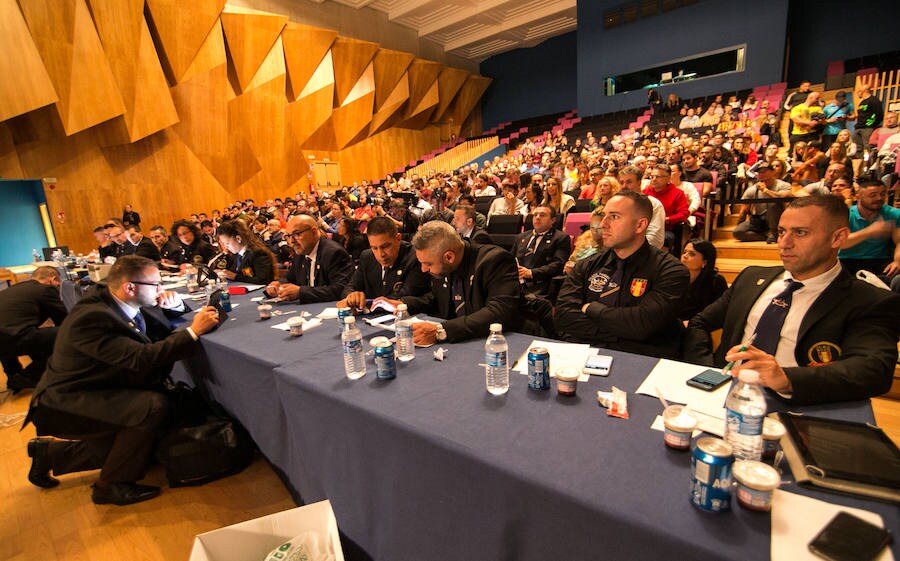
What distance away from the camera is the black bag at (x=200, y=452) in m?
2.34

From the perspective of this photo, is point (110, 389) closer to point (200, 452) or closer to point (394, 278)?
point (200, 452)

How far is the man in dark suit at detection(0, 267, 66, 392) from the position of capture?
11.7 ft

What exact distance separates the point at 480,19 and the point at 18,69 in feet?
51.7

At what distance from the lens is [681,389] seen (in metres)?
1.39

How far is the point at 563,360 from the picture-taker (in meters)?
1.69

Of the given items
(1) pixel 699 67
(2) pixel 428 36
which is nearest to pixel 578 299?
(1) pixel 699 67

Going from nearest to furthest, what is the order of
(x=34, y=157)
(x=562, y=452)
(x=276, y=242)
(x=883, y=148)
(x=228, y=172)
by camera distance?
(x=562, y=452) → (x=883, y=148) → (x=276, y=242) → (x=34, y=157) → (x=228, y=172)

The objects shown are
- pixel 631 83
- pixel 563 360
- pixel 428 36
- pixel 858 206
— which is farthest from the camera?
pixel 428 36

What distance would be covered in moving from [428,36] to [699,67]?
1187 cm

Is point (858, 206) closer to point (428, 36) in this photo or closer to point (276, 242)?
point (276, 242)

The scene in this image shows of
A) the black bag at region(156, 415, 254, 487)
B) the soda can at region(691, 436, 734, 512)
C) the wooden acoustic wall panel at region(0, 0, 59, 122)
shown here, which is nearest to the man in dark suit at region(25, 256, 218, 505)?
the black bag at region(156, 415, 254, 487)

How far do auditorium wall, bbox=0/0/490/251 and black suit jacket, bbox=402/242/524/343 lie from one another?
1130 cm

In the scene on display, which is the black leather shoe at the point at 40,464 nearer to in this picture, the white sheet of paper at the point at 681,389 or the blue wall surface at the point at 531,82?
the white sheet of paper at the point at 681,389

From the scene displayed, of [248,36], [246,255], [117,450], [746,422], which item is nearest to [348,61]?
[248,36]
